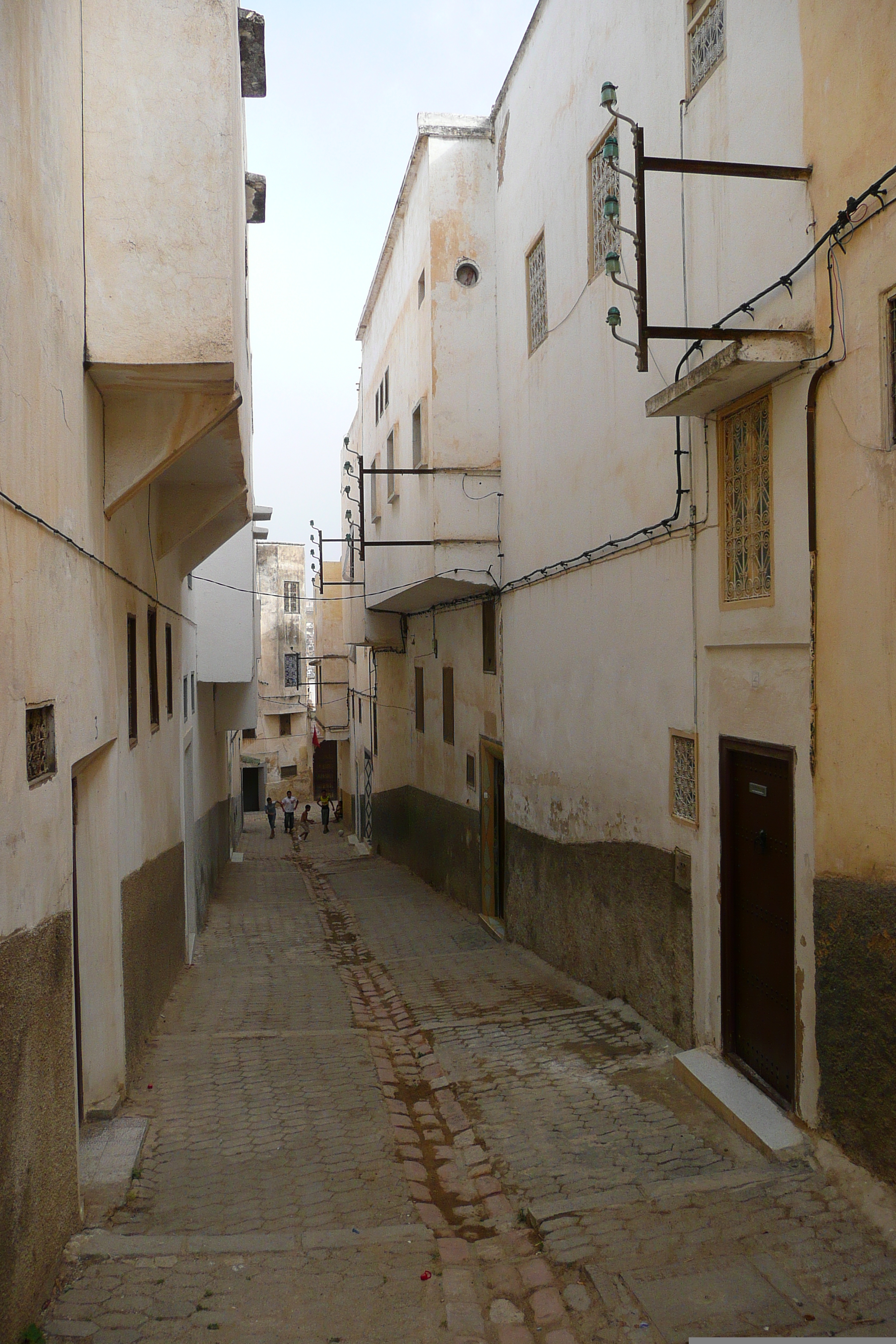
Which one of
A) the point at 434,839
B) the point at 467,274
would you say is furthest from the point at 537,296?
the point at 434,839

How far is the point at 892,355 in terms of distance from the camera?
4.34m

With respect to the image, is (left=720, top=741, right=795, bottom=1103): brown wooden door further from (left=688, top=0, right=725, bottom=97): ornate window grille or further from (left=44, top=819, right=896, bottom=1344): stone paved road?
(left=688, top=0, right=725, bottom=97): ornate window grille

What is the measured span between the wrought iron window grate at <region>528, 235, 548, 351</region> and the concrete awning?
413cm

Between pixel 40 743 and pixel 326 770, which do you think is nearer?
pixel 40 743

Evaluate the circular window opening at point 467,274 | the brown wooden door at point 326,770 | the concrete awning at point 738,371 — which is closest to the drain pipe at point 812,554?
the concrete awning at point 738,371

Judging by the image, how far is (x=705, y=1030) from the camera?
6.21 metres

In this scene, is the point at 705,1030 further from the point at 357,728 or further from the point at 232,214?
the point at 357,728

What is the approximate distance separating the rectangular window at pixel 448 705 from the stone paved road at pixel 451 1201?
6.28 m

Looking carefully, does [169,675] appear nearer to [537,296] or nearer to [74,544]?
[74,544]

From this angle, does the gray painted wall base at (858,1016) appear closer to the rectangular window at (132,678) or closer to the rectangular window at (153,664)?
the rectangular window at (132,678)

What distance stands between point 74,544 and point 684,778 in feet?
13.2

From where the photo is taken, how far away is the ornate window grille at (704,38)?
5918 millimetres

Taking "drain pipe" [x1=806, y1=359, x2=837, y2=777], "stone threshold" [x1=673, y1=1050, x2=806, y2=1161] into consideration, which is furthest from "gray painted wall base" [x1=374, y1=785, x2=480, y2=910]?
"drain pipe" [x1=806, y1=359, x2=837, y2=777]

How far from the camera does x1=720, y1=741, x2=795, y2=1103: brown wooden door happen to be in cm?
528
